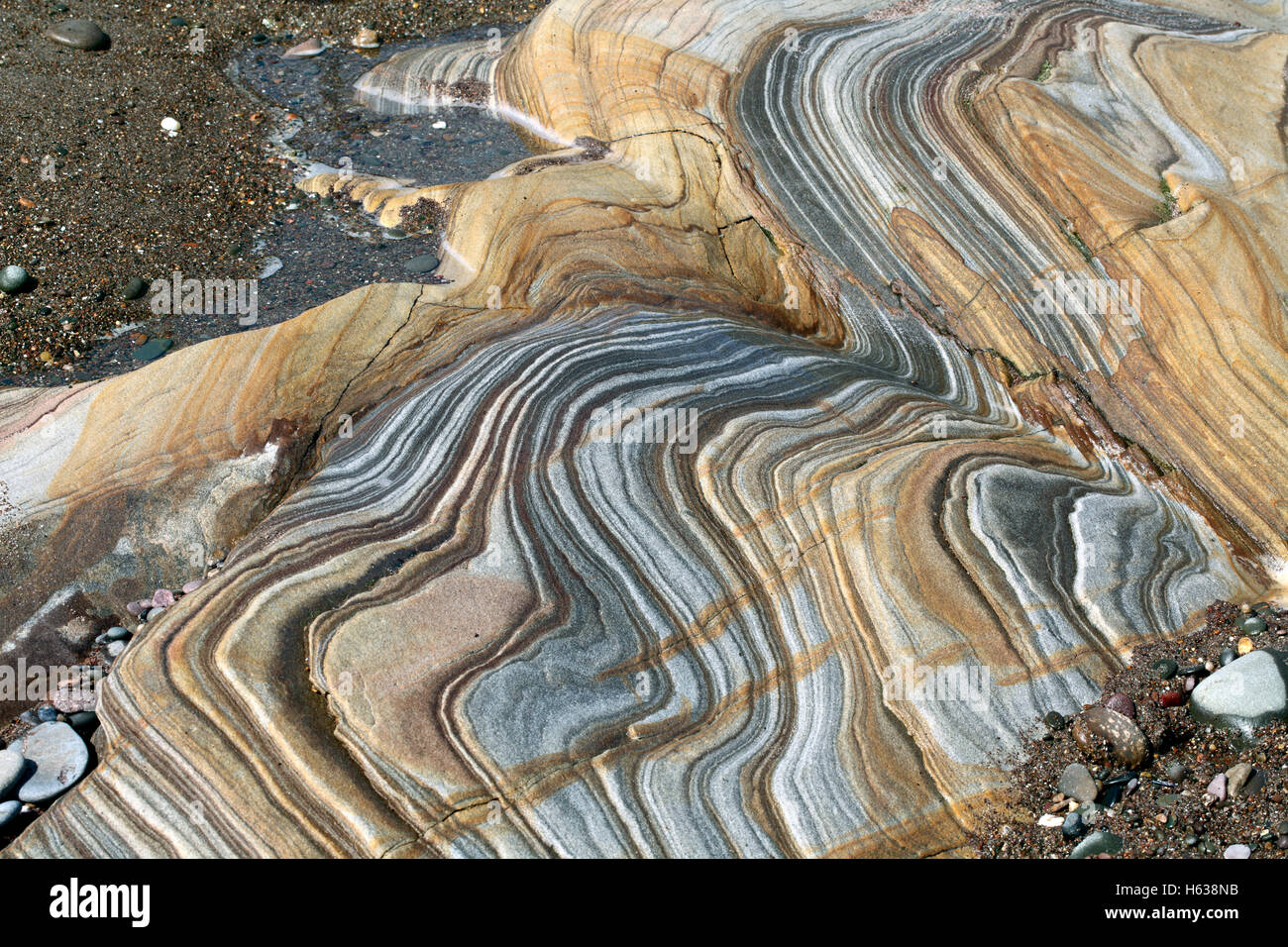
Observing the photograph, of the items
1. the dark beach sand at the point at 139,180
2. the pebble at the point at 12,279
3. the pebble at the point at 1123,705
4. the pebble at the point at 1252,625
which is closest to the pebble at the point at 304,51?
the dark beach sand at the point at 139,180

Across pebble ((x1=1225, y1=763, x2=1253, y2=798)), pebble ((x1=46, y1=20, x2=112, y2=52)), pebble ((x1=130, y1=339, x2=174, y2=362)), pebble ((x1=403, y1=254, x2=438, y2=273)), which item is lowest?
pebble ((x1=130, y1=339, x2=174, y2=362))

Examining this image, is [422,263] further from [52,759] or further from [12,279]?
[52,759]

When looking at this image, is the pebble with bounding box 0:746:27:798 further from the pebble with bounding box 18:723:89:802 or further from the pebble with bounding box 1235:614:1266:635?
the pebble with bounding box 1235:614:1266:635

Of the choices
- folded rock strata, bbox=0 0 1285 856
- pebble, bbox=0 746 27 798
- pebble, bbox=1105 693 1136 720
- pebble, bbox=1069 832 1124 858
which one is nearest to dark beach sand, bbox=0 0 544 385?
folded rock strata, bbox=0 0 1285 856

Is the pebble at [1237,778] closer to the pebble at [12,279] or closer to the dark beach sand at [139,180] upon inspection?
the dark beach sand at [139,180]

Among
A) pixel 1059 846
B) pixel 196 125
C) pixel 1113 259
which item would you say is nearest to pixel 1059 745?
pixel 1059 846

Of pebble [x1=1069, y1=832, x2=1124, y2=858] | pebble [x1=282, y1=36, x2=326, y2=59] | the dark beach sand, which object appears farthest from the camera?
pebble [x1=282, y1=36, x2=326, y2=59]
